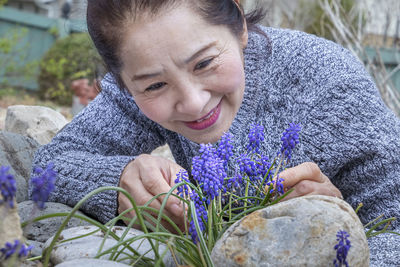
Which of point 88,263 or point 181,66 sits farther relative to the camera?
point 181,66

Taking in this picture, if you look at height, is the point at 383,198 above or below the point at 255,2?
below

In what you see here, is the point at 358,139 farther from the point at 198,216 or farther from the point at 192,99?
the point at 198,216

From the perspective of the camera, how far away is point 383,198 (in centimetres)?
230

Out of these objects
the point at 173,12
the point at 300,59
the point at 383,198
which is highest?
the point at 173,12

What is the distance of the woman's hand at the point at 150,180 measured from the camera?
2012mm

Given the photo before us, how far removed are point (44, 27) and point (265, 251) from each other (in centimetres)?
1235

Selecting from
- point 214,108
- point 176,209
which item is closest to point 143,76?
point 214,108

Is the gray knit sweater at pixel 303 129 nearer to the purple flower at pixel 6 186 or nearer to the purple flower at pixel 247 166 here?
the purple flower at pixel 247 166

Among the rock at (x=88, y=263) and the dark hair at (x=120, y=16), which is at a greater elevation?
the dark hair at (x=120, y=16)

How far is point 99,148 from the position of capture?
280 centimetres

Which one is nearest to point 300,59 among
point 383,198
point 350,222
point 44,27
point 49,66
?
point 383,198

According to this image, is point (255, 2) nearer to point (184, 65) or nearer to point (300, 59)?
point (300, 59)

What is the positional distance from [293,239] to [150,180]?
86 centimetres

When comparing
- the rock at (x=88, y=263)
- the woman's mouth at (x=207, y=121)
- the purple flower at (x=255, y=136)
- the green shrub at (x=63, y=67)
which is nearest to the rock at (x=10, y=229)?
the rock at (x=88, y=263)
